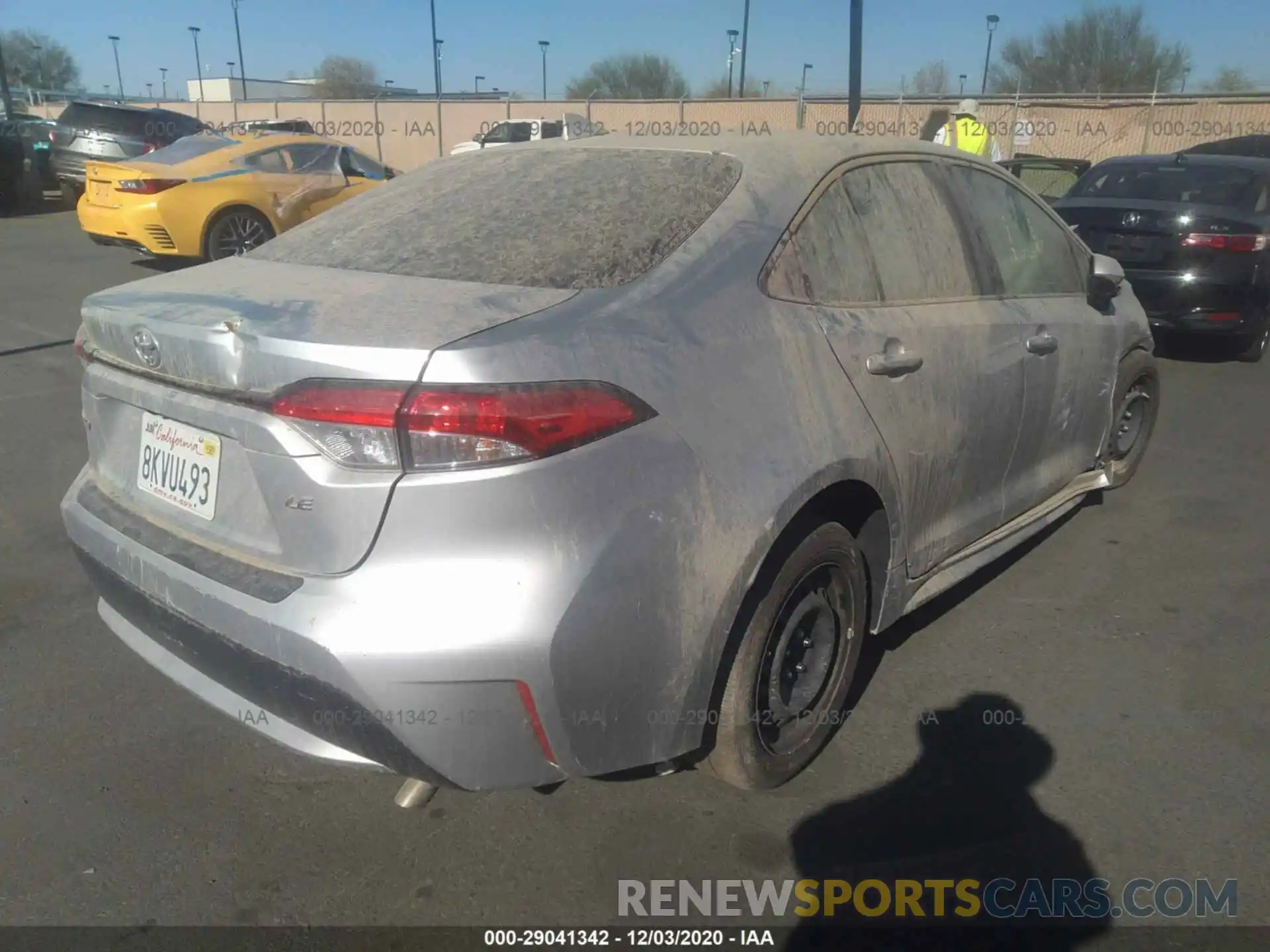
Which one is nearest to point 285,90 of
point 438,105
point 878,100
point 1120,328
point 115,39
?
point 115,39

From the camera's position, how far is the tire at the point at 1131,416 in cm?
442

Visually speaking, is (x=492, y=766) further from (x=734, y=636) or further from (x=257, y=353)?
(x=257, y=353)

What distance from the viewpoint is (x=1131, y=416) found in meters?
4.80

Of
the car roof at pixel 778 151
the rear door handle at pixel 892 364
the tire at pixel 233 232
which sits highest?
the car roof at pixel 778 151

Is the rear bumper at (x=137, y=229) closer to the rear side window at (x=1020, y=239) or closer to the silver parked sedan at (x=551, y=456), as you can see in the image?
the silver parked sedan at (x=551, y=456)

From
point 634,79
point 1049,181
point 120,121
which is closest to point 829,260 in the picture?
point 1049,181

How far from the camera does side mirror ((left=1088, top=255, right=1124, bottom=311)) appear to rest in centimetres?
395

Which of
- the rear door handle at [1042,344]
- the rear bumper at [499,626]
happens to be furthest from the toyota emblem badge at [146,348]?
the rear door handle at [1042,344]

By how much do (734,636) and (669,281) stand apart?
0.82m

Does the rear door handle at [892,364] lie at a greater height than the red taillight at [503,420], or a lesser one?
lesser

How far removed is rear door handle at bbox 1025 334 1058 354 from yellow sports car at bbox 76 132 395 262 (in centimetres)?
761

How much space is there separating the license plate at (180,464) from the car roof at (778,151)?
140 cm

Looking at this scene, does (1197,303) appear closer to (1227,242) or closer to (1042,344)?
(1227,242)

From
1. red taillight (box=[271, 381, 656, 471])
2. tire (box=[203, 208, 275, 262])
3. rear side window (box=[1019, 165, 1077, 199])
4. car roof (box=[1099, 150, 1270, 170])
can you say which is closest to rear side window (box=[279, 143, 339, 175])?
tire (box=[203, 208, 275, 262])
